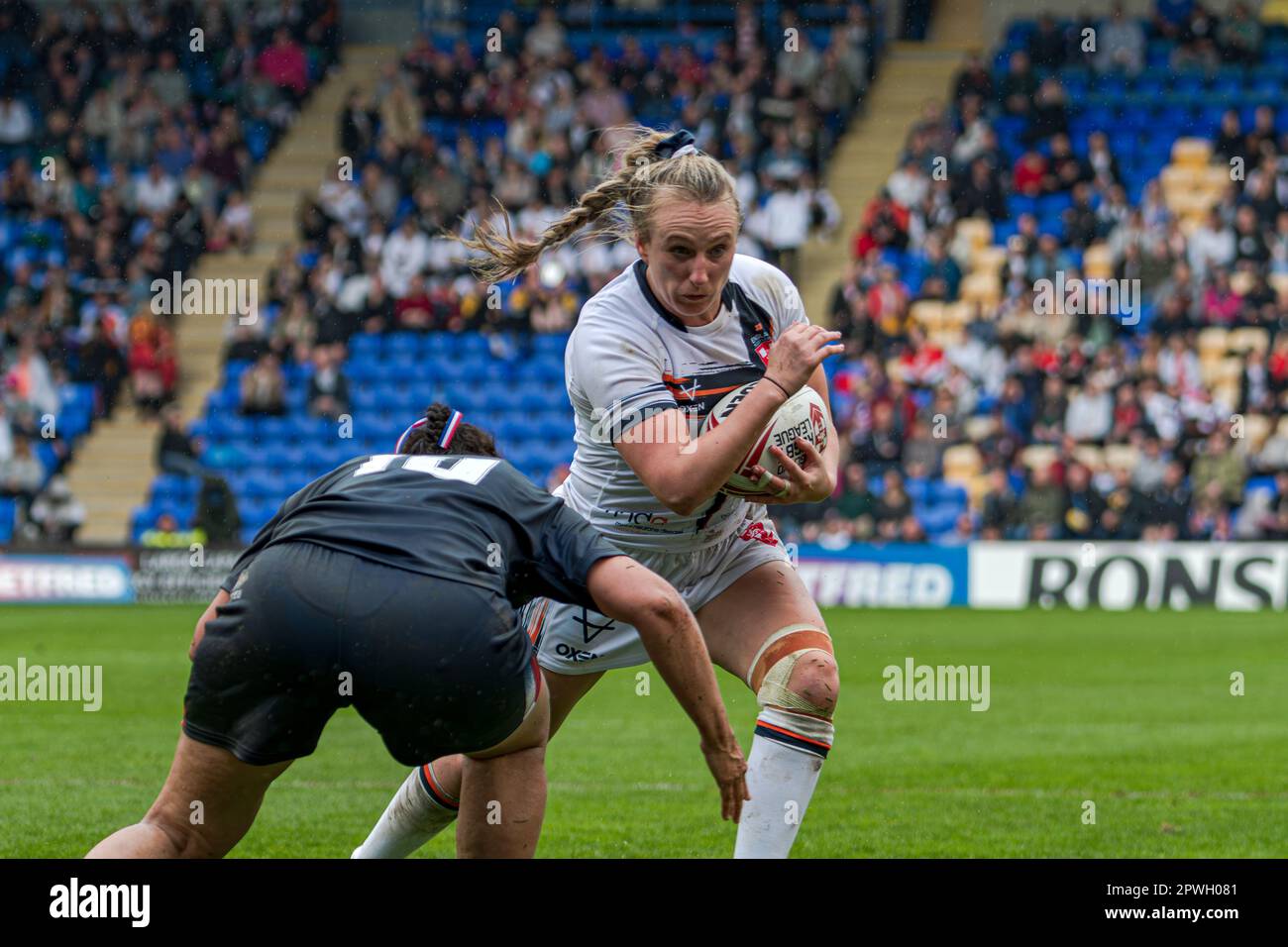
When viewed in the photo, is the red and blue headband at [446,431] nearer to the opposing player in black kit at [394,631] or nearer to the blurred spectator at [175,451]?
the opposing player in black kit at [394,631]

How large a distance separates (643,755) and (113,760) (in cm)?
277

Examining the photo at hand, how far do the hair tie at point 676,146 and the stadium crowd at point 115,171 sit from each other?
17.3 meters

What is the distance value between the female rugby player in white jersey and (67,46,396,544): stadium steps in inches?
661

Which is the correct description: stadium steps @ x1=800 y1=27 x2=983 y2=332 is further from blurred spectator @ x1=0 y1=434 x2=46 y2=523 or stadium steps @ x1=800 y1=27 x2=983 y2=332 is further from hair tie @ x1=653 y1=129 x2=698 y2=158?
hair tie @ x1=653 y1=129 x2=698 y2=158

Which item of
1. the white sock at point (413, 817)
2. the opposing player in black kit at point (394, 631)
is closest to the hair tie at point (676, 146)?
the opposing player in black kit at point (394, 631)

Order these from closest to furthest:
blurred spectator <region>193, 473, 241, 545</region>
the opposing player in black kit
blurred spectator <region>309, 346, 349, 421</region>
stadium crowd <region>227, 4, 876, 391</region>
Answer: the opposing player in black kit, blurred spectator <region>193, 473, 241, 545</region>, blurred spectator <region>309, 346, 349, 421</region>, stadium crowd <region>227, 4, 876, 391</region>

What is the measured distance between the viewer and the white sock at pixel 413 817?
5543 millimetres

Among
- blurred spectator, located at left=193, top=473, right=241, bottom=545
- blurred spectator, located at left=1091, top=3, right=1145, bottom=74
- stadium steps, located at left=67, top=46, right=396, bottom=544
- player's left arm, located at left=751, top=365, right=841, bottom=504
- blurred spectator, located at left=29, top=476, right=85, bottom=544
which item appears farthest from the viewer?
blurred spectator, located at left=1091, top=3, right=1145, bottom=74

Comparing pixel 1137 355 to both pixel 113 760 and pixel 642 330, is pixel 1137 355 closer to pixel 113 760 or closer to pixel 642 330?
pixel 113 760

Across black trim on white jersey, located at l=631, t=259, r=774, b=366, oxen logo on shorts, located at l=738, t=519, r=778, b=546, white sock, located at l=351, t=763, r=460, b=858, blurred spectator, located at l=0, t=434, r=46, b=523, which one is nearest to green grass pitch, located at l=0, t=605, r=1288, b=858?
white sock, located at l=351, t=763, r=460, b=858

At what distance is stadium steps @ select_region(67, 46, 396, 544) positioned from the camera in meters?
22.5

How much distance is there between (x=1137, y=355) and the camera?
20.9 meters
